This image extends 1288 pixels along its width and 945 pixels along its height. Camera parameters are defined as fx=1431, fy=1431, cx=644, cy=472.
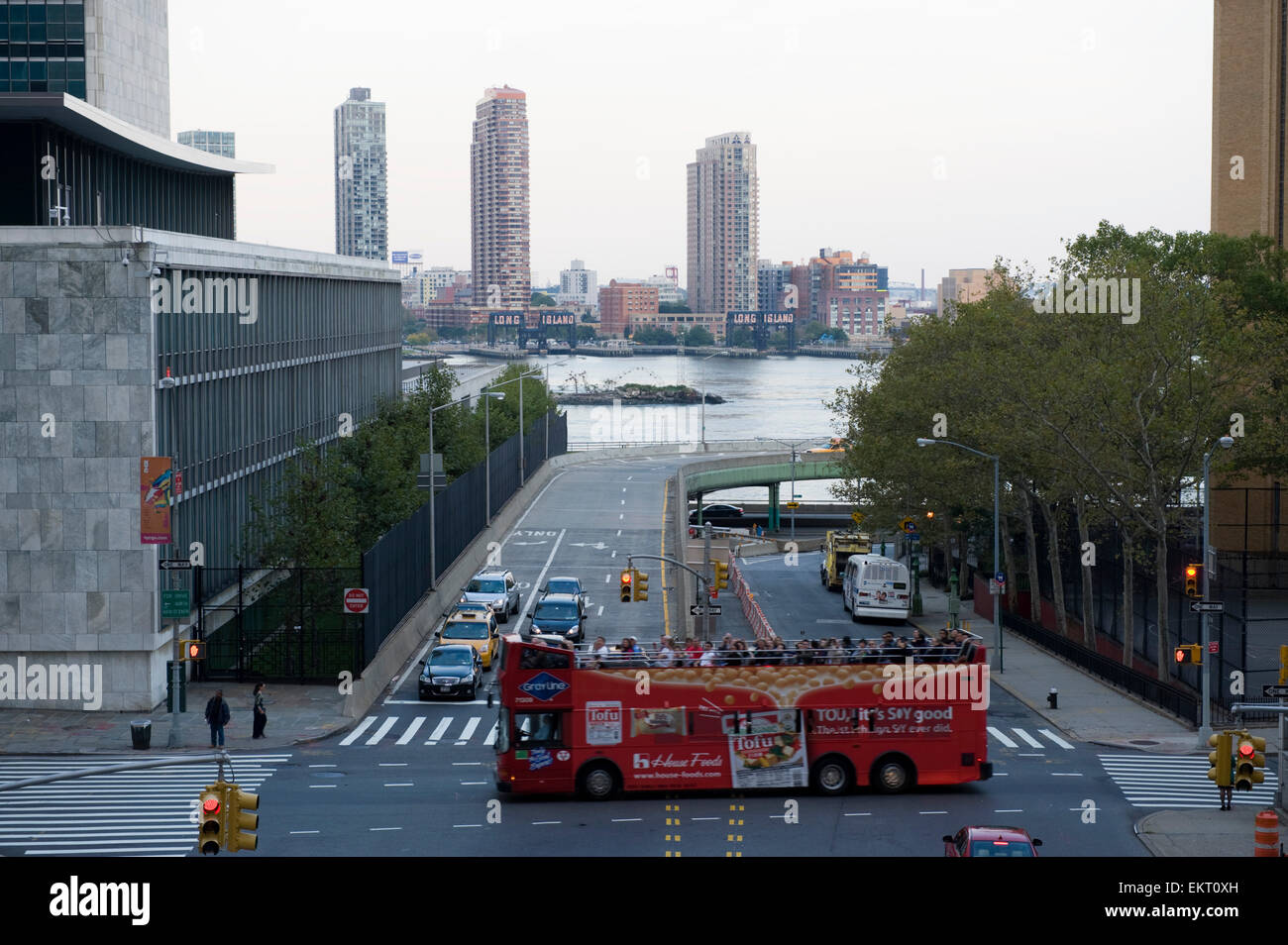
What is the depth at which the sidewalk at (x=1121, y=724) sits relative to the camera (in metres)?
23.7

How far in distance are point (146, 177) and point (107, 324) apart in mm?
26772

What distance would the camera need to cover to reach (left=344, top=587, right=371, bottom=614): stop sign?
3581 centimetres

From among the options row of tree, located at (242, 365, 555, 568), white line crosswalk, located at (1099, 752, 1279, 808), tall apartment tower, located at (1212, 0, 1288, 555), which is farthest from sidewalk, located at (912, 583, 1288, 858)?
row of tree, located at (242, 365, 555, 568)

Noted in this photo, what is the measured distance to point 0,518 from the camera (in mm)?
34469

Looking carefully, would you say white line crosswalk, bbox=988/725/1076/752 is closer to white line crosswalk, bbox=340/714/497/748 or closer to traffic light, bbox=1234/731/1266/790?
traffic light, bbox=1234/731/1266/790

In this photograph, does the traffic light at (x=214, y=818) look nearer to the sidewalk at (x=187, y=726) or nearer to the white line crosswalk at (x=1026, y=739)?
the sidewalk at (x=187, y=726)

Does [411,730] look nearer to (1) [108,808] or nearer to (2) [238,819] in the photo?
(1) [108,808]

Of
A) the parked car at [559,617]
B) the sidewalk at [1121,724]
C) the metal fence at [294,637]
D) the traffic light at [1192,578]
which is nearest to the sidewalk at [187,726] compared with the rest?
the metal fence at [294,637]

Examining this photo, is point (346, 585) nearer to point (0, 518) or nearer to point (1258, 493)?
point (0, 518)

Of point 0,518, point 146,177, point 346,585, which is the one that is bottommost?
point 346,585
